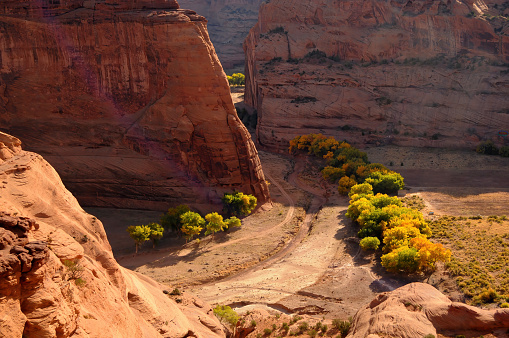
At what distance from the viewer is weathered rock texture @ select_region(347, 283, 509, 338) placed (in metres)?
18.6

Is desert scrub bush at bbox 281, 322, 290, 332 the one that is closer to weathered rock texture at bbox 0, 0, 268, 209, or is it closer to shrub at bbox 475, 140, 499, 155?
weathered rock texture at bbox 0, 0, 268, 209

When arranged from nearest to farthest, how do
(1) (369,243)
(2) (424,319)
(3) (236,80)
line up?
(2) (424,319) → (1) (369,243) → (3) (236,80)

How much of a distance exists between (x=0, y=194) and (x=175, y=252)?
2044 cm

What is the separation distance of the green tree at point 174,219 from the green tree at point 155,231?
59cm

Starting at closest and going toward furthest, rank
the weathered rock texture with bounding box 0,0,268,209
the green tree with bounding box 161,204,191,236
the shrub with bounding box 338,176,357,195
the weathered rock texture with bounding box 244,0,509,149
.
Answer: the green tree with bounding box 161,204,191,236
the weathered rock texture with bounding box 0,0,268,209
the shrub with bounding box 338,176,357,195
the weathered rock texture with bounding box 244,0,509,149

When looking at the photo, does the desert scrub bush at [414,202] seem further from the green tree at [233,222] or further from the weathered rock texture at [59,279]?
the weathered rock texture at [59,279]

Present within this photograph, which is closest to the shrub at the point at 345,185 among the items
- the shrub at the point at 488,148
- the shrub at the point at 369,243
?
the shrub at the point at 369,243

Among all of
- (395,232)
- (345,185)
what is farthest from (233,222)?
(345,185)

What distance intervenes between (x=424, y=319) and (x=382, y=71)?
54034 millimetres

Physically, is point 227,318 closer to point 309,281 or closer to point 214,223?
point 309,281

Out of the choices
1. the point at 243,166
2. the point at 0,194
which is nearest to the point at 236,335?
the point at 0,194

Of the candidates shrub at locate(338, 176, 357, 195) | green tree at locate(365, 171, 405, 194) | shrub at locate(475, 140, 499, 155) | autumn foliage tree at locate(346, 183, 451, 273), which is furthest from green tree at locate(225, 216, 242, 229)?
shrub at locate(475, 140, 499, 155)

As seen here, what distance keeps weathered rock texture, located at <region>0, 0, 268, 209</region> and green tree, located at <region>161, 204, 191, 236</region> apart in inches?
95.7

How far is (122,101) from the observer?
38.8 m
